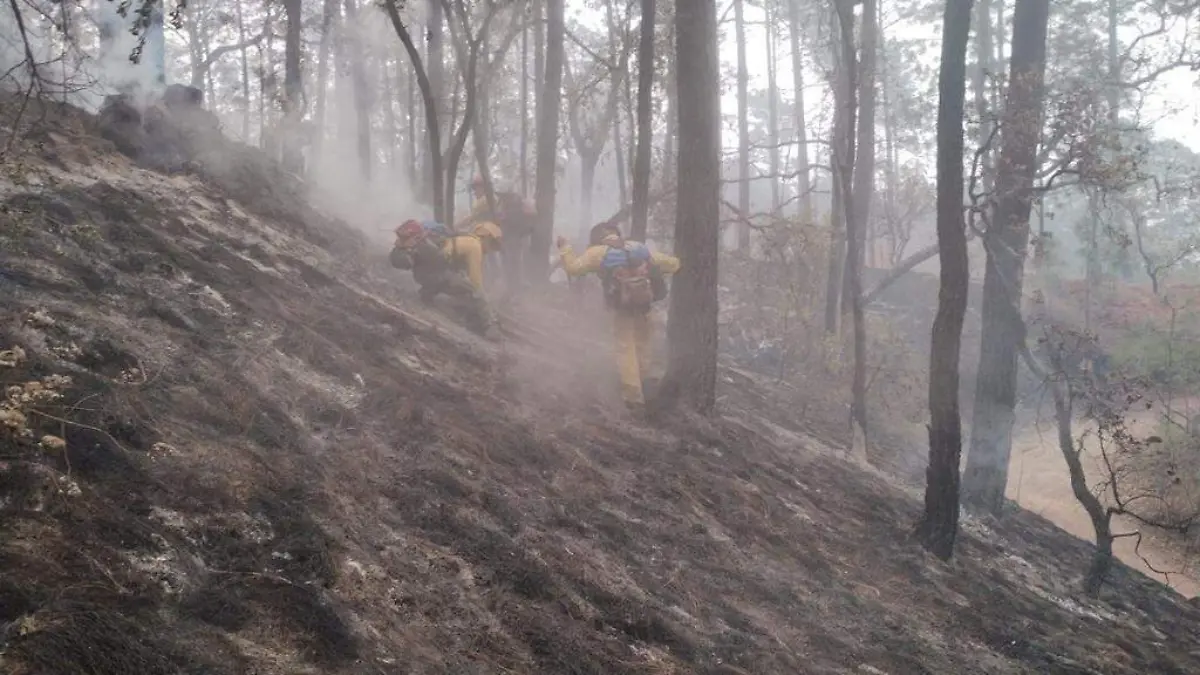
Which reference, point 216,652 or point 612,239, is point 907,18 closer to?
point 612,239

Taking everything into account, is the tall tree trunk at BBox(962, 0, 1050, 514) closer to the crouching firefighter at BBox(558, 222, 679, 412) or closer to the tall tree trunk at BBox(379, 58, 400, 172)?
the crouching firefighter at BBox(558, 222, 679, 412)

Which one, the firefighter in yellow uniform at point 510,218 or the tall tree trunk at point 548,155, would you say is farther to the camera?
the tall tree trunk at point 548,155

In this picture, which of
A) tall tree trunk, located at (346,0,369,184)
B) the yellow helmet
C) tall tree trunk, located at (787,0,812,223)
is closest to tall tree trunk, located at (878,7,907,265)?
tall tree trunk, located at (787,0,812,223)

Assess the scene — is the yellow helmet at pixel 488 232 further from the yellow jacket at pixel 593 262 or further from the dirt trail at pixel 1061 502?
the dirt trail at pixel 1061 502

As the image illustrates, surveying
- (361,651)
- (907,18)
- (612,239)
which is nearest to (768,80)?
(907,18)

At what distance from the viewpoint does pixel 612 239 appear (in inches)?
350

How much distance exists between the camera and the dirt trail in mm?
12750

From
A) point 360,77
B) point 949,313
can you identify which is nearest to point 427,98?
point 949,313

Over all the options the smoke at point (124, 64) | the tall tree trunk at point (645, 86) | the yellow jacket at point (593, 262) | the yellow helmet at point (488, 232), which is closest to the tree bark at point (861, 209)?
the tall tree trunk at point (645, 86)

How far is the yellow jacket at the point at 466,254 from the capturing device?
33.1ft

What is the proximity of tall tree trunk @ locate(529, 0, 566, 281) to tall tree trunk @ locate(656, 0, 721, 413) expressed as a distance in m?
5.24

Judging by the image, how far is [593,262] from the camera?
8.68 metres

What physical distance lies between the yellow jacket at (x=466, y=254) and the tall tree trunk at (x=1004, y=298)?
6459 mm

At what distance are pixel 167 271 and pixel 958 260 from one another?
274 inches
